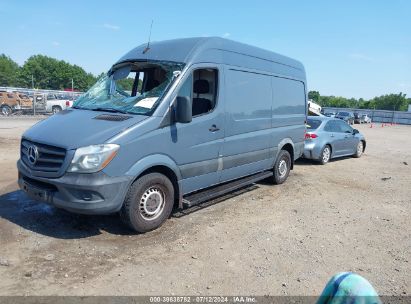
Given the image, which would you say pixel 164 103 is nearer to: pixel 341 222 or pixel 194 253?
pixel 194 253

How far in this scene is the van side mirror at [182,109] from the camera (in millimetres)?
5043

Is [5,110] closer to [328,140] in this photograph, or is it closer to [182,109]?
[328,140]

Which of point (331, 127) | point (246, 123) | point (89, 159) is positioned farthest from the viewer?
point (331, 127)

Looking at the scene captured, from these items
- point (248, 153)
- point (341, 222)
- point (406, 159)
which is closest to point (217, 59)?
point (248, 153)

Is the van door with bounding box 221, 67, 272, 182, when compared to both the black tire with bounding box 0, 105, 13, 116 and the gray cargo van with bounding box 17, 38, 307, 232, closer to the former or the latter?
the gray cargo van with bounding box 17, 38, 307, 232

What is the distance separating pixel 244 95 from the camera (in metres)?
Result: 6.64

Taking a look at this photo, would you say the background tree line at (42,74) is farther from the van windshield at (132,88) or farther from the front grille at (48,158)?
the front grille at (48,158)

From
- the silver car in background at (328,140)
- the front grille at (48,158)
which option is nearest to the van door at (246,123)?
the front grille at (48,158)

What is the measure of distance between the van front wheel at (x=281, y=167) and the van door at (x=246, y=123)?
1.71 feet

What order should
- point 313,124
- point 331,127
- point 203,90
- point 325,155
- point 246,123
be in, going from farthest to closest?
point 331,127 < point 313,124 < point 325,155 < point 246,123 < point 203,90

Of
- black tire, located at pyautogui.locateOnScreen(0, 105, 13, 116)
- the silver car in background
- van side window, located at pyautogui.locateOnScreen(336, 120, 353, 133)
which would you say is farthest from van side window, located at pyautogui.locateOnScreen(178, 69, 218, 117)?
black tire, located at pyautogui.locateOnScreen(0, 105, 13, 116)

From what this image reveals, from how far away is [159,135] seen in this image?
5.00 meters

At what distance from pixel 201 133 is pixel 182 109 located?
0.69 metres

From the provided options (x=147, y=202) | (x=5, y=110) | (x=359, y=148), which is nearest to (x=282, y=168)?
(x=147, y=202)
